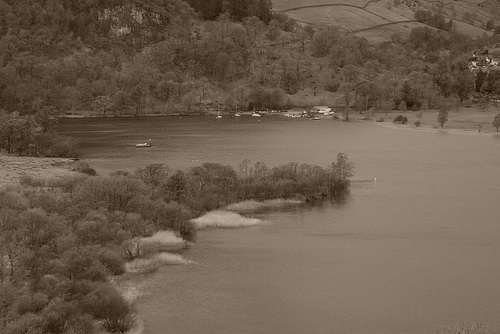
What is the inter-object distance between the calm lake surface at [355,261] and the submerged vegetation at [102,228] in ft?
8.83

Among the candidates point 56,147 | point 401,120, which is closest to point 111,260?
point 56,147

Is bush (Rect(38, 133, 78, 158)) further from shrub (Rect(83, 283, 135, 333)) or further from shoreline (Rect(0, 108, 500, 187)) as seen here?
shrub (Rect(83, 283, 135, 333))

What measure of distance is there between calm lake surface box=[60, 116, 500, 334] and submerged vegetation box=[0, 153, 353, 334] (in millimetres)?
2693

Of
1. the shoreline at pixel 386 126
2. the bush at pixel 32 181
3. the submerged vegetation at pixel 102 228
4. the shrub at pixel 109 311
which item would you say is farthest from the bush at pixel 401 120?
the shrub at pixel 109 311

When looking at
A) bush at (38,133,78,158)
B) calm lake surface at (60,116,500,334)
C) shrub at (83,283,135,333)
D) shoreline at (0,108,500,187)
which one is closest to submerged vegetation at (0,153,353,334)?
shrub at (83,283,135,333)

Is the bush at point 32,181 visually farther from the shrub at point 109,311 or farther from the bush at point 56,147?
the shrub at point 109,311

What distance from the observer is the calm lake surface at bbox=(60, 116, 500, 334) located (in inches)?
1838

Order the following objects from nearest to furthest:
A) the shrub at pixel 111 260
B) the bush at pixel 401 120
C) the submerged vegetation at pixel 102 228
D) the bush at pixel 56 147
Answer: the submerged vegetation at pixel 102 228, the shrub at pixel 111 260, the bush at pixel 56 147, the bush at pixel 401 120

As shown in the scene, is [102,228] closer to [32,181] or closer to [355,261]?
[355,261]

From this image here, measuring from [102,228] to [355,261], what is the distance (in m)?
19.8

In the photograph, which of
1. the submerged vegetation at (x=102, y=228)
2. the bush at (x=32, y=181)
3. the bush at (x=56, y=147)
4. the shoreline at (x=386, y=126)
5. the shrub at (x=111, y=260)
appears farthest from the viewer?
the bush at (x=56, y=147)

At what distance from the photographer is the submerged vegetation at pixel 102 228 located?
4125 cm

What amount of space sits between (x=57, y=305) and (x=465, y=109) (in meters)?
175

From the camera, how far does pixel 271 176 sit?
3285 inches
